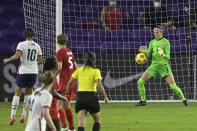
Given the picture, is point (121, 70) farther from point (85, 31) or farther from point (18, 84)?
point (18, 84)

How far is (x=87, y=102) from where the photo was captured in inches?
251

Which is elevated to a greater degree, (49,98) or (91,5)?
(91,5)

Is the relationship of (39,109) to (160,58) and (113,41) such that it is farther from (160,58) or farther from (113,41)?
(113,41)

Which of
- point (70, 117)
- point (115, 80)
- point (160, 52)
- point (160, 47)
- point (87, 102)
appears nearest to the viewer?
point (87, 102)

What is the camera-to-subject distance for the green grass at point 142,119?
7.98 metres

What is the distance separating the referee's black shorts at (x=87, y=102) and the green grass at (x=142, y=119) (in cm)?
145

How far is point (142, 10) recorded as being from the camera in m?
16.3

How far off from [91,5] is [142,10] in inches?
69.0

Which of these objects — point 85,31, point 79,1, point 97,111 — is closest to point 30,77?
point 97,111

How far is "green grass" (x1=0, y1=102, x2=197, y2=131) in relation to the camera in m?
7.98

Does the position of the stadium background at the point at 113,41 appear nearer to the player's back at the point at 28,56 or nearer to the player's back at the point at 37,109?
the player's back at the point at 28,56

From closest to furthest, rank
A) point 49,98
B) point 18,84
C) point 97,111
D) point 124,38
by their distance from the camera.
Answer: point 49,98
point 97,111
point 18,84
point 124,38

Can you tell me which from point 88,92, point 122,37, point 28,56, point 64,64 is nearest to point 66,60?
point 64,64

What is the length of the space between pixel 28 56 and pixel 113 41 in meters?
6.44
